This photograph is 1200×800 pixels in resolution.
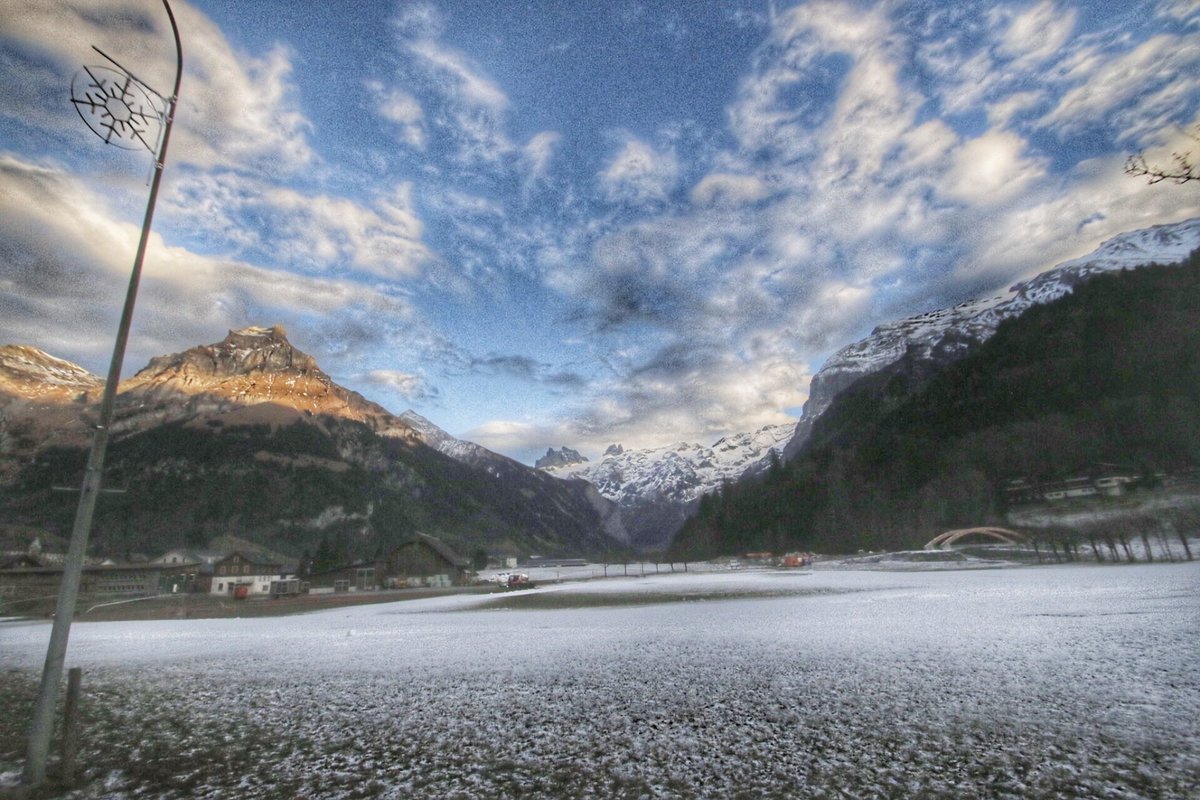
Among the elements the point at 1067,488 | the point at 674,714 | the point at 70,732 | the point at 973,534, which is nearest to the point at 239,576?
the point at 70,732

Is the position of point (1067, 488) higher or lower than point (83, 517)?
higher

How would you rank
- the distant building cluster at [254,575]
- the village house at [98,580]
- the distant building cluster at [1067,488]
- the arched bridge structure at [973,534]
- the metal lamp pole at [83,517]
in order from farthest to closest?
1. the distant building cluster at [1067,488]
2. the arched bridge structure at [973,534]
3. the distant building cluster at [254,575]
4. the village house at [98,580]
5. the metal lamp pole at [83,517]

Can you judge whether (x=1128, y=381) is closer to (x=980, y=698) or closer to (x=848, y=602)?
(x=848, y=602)

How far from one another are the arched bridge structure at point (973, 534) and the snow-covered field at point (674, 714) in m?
121

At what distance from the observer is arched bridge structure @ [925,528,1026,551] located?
131 metres

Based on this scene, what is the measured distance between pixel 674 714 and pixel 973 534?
16724 centimetres

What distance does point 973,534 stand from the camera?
488ft

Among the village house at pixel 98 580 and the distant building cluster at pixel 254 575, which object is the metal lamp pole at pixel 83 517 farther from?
the village house at pixel 98 580

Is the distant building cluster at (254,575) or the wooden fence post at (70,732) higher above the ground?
the distant building cluster at (254,575)

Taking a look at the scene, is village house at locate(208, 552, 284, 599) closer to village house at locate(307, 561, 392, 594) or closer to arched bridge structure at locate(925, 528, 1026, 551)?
village house at locate(307, 561, 392, 594)

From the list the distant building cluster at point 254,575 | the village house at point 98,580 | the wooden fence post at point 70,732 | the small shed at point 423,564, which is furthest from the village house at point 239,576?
the wooden fence post at point 70,732

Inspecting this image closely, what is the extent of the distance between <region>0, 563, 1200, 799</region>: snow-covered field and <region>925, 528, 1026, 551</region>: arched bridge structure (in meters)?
121

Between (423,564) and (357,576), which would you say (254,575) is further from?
(423,564)

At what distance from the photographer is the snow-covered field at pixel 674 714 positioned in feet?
31.7
